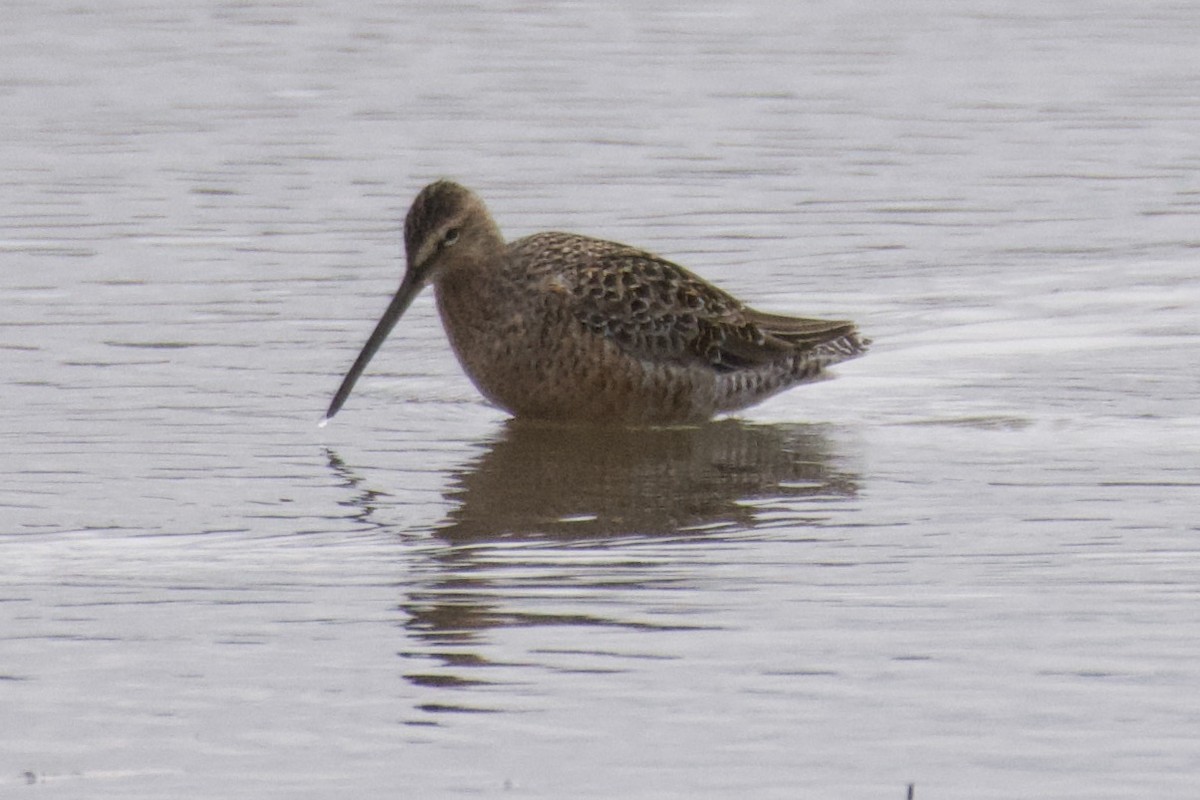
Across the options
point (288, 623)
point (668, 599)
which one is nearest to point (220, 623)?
point (288, 623)

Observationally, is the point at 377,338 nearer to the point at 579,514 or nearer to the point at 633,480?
the point at 633,480

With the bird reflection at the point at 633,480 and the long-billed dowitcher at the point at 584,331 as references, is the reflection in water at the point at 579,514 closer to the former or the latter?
the bird reflection at the point at 633,480

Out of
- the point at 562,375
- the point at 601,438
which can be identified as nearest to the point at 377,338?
the point at 562,375

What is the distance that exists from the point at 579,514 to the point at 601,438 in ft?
4.24

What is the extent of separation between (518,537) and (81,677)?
1505 mm

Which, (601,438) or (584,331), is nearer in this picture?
(601,438)

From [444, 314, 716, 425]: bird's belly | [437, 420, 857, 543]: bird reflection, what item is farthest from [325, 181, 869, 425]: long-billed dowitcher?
[437, 420, 857, 543]: bird reflection

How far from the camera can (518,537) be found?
6.14m

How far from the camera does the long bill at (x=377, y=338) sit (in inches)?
301

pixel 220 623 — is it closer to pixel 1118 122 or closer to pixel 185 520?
pixel 185 520

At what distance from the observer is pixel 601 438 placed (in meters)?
7.74

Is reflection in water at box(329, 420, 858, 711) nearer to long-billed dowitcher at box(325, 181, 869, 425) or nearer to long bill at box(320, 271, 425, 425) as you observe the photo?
long-billed dowitcher at box(325, 181, 869, 425)

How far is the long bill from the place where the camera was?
25.1 ft

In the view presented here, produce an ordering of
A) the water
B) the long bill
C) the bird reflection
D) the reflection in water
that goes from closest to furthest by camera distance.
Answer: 1. the water
2. the reflection in water
3. the bird reflection
4. the long bill
